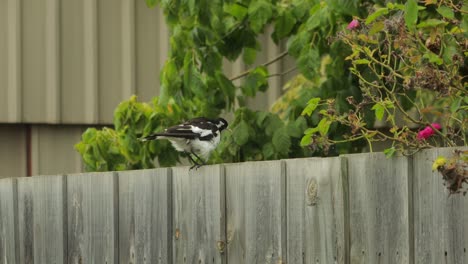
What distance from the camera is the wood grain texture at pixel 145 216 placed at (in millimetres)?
4738

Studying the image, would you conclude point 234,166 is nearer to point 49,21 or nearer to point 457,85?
point 457,85

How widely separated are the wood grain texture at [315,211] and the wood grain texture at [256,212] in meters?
0.06

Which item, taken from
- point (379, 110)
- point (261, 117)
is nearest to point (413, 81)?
point (379, 110)

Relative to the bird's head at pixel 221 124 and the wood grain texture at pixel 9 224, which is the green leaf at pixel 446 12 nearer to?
the bird's head at pixel 221 124

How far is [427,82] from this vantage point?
348 cm

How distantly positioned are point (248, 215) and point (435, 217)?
106 cm

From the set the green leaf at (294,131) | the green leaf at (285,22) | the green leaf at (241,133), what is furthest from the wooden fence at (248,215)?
the green leaf at (285,22)

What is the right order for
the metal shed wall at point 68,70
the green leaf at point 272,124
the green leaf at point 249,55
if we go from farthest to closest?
1. the metal shed wall at point 68,70
2. the green leaf at point 249,55
3. the green leaf at point 272,124

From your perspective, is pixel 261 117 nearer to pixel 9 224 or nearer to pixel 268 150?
pixel 268 150

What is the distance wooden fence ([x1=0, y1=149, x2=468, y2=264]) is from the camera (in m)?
3.30

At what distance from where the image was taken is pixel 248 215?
13.6ft

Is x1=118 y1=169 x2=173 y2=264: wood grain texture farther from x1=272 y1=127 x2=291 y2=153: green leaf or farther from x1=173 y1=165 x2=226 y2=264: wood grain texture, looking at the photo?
x1=272 y1=127 x2=291 y2=153: green leaf

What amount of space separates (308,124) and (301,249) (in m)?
2.69

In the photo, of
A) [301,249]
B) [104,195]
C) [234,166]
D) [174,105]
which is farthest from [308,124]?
[301,249]
